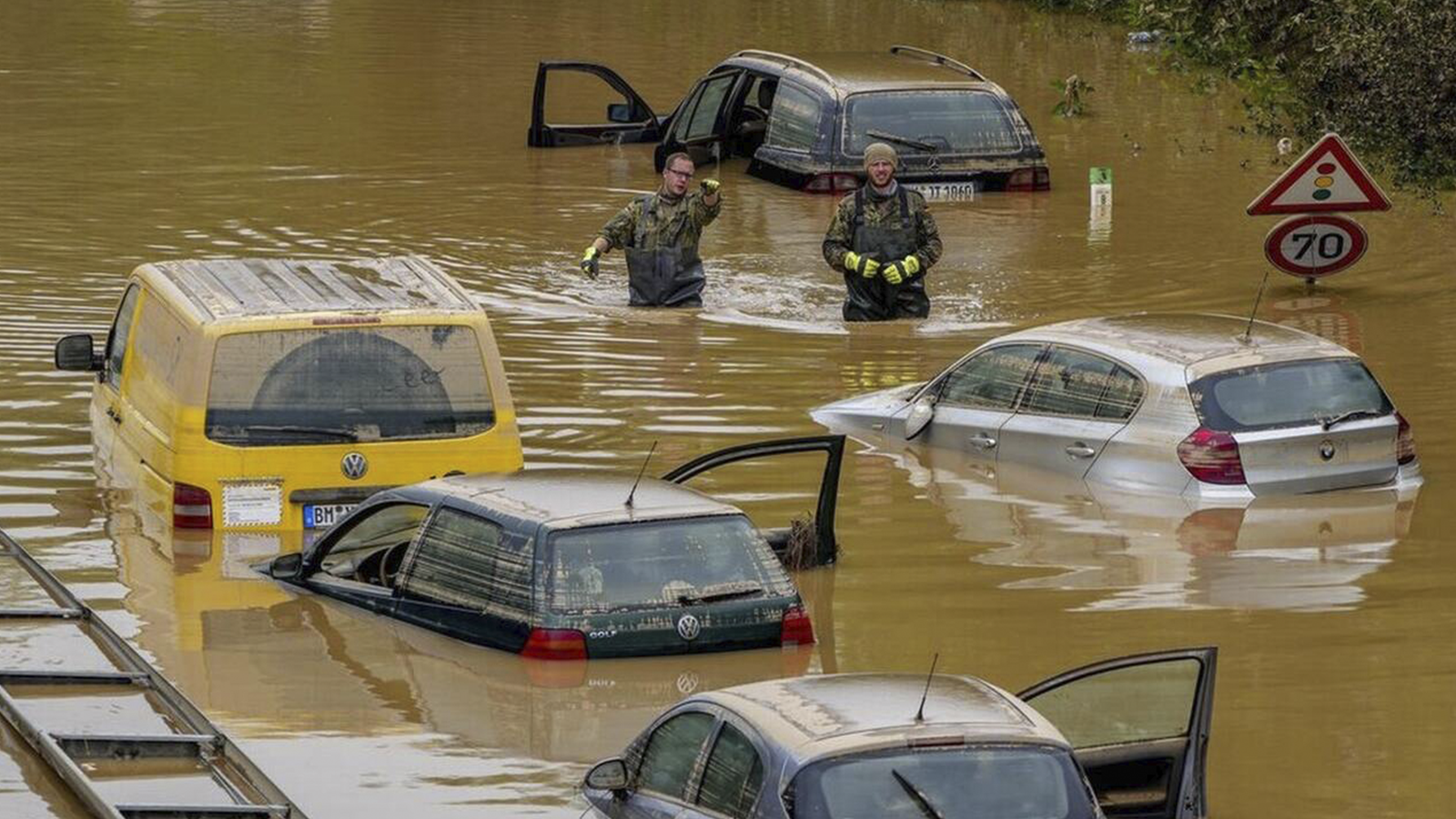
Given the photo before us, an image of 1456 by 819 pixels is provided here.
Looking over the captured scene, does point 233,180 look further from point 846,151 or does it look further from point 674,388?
point 674,388

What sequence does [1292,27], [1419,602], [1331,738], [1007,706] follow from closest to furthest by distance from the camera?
[1007,706], [1331,738], [1419,602], [1292,27]

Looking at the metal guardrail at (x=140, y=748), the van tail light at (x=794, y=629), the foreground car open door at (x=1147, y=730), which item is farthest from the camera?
the van tail light at (x=794, y=629)

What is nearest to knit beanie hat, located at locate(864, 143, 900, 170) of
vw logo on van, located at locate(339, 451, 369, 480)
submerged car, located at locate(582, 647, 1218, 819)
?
vw logo on van, located at locate(339, 451, 369, 480)

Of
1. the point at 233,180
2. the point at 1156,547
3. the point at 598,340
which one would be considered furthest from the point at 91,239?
the point at 1156,547

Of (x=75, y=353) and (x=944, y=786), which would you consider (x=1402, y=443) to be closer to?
(x=75, y=353)

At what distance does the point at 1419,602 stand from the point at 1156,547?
1.55 metres

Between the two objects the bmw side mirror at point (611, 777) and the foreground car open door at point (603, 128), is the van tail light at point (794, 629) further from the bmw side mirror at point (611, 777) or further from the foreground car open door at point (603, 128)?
the foreground car open door at point (603, 128)

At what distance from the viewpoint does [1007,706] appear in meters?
8.88

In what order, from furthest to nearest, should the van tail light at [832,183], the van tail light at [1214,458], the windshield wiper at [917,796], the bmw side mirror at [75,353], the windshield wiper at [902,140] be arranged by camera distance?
1. the van tail light at [832,183]
2. the windshield wiper at [902,140]
3. the bmw side mirror at [75,353]
4. the van tail light at [1214,458]
5. the windshield wiper at [917,796]

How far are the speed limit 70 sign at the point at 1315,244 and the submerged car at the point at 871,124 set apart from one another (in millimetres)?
4921

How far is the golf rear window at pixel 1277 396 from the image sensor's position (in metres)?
15.5

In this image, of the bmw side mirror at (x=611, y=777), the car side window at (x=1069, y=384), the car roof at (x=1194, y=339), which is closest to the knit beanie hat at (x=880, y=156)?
the car roof at (x=1194, y=339)

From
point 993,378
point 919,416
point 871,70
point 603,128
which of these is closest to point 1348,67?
point 871,70

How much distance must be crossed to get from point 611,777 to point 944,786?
1515 millimetres
